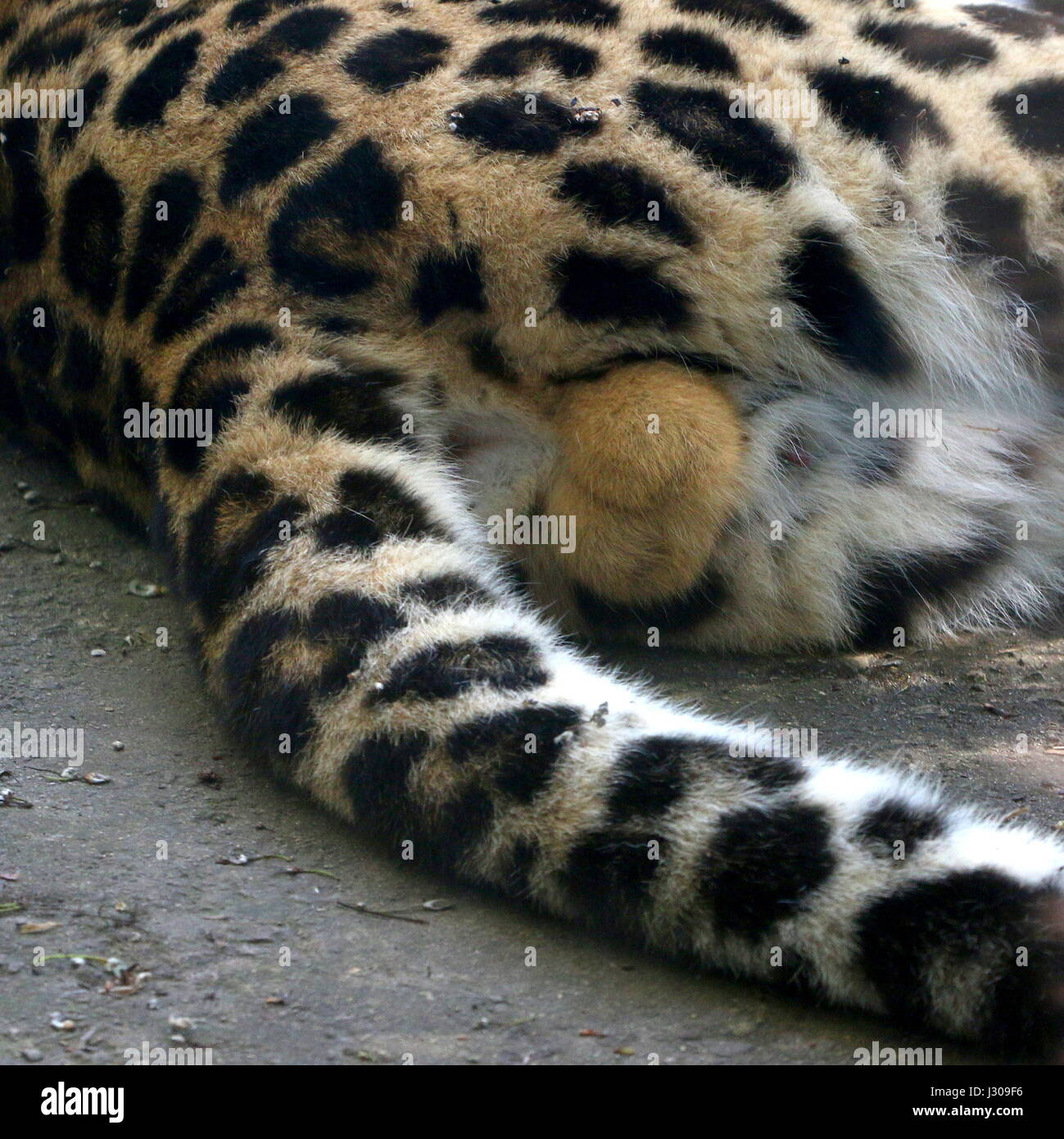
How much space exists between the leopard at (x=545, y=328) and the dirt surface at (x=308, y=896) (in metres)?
0.12

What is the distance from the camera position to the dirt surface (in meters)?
2.14

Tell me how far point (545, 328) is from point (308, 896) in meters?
1.27

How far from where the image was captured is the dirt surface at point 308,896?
214 centimetres

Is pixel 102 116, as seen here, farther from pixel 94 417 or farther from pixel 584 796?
pixel 584 796

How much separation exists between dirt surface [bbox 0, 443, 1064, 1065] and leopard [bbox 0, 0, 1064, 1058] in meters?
0.12

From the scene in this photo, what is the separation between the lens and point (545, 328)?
9.77 feet
